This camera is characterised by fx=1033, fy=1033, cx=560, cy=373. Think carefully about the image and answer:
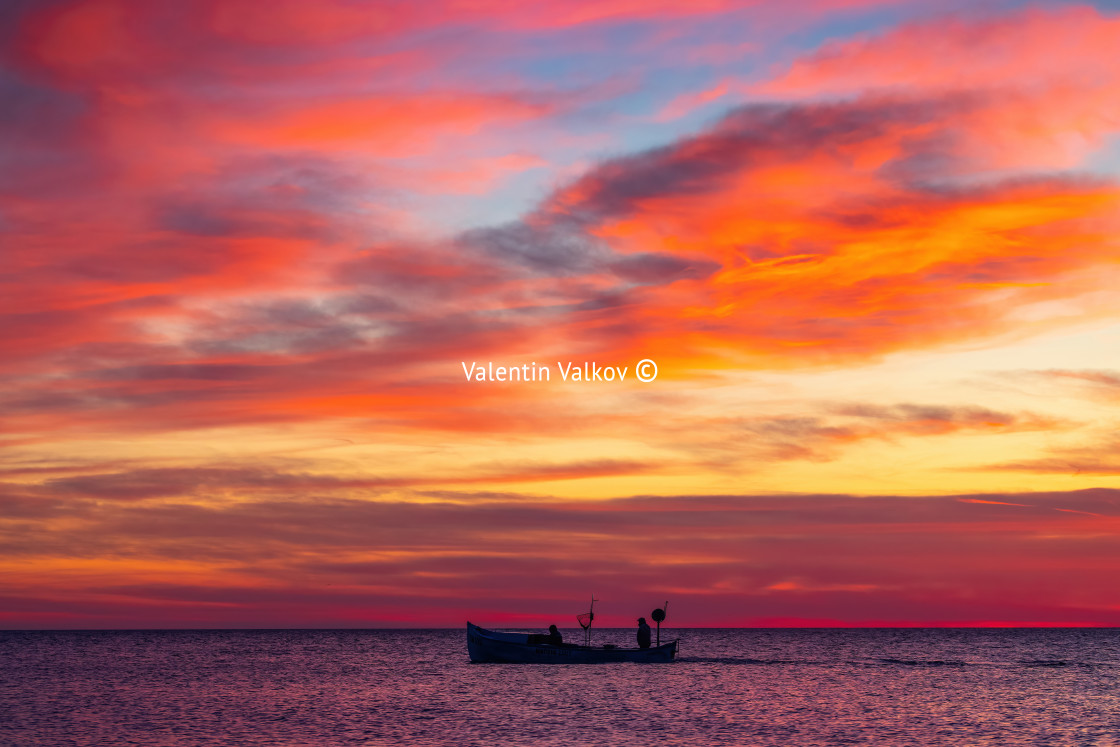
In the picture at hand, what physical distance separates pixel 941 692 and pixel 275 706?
54.2 metres

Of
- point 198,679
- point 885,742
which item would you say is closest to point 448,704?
point 885,742

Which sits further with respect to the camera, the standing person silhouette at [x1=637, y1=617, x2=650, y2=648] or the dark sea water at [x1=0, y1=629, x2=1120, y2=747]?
the standing person silhouette at [x1=637, y1=617, x2=650, y2=648]

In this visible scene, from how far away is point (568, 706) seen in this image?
71.7 m

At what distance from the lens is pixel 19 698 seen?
8462cm

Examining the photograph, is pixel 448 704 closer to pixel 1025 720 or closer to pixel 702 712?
pixel 702 712

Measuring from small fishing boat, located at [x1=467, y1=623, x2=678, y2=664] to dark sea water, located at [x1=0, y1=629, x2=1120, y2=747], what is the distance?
5.92 ft

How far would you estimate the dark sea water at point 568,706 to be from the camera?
57281 millimetres

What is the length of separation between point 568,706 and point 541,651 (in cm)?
2528

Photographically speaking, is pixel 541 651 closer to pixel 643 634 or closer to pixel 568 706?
pixel 643 634

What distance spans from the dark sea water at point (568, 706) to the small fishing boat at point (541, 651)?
1804mm

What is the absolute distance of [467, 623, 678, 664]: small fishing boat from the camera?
318 feet

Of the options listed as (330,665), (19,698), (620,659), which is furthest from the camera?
(330,665)

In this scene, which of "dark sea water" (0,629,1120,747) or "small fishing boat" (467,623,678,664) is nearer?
"dark sea water" (0,629,1120,747)

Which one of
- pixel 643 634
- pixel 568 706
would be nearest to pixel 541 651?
pixel 643 634
